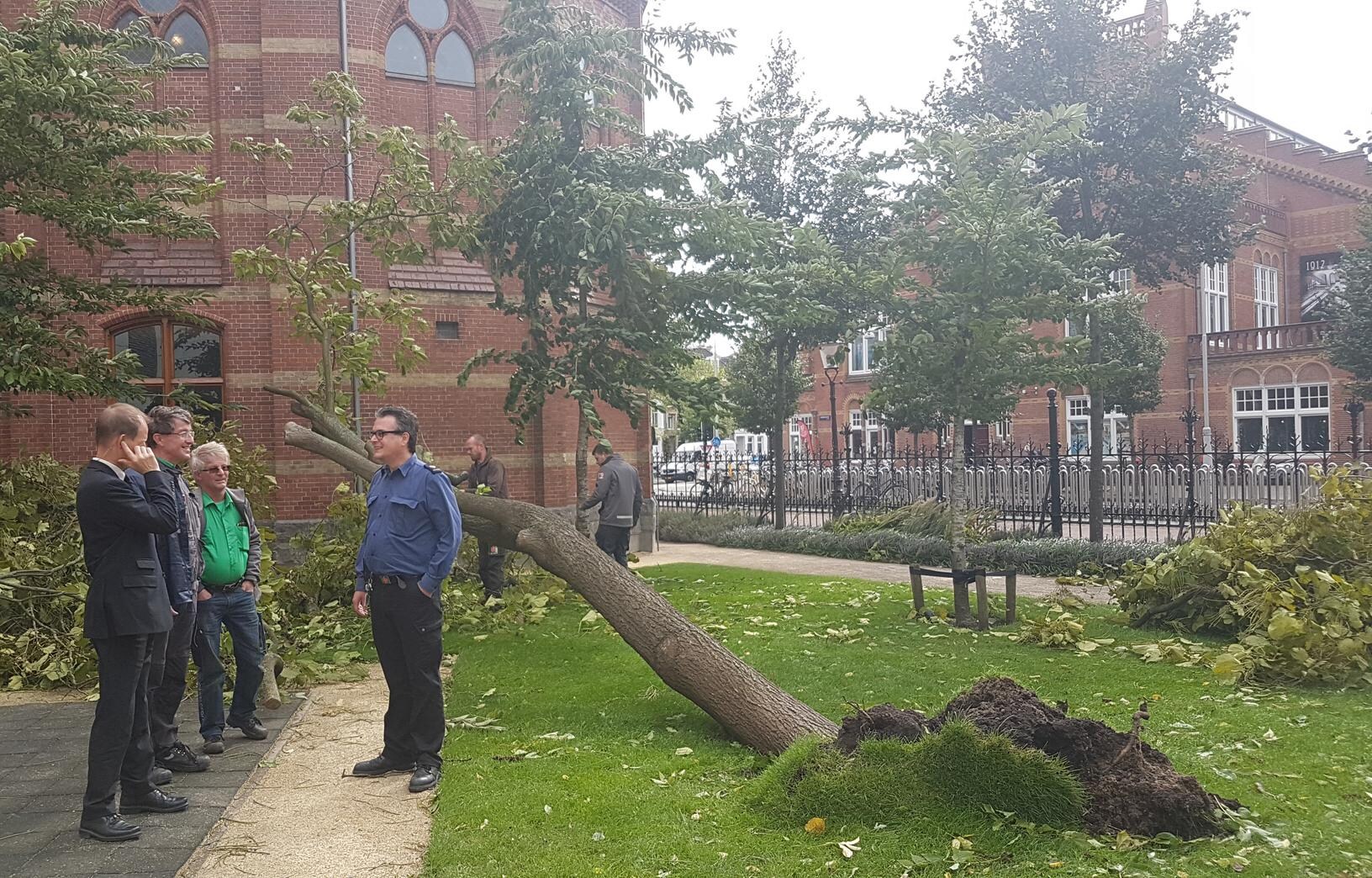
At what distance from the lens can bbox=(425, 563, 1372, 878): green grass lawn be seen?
4.07 m

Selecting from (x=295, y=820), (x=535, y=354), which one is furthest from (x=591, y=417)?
(x=295, y=820)

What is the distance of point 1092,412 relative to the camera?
15.3 metres

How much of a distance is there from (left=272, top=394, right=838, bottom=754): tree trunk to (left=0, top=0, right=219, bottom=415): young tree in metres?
4.33

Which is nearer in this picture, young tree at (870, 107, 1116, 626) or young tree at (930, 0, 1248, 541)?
young tree at (870, 107, 1116, 626)

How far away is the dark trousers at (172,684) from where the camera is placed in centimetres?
545

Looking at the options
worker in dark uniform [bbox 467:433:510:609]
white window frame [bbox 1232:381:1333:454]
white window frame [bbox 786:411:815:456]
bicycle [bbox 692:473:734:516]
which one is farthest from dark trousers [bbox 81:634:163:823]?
white window frame [bbox 786:411:815:456]

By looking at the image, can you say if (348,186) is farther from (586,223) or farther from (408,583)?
(408,583)

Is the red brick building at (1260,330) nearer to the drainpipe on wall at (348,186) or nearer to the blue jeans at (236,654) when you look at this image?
the drainpipe on wall at (348,186)

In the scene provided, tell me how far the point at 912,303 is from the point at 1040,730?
19.3 ft

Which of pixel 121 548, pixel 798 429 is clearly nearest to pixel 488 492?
pixel 121 548

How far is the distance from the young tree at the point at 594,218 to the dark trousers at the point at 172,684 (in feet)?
18.5

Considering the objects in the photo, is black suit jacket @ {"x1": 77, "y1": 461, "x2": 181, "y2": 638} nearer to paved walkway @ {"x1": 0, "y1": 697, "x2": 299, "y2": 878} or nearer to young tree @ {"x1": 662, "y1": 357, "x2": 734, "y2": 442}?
paved walkway @ {"x1": 0, "y1": 697, "x2": 299, "y2": 878}

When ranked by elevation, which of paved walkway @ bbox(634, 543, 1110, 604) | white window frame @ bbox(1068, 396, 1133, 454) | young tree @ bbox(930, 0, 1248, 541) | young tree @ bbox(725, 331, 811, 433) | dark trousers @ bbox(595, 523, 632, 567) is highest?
young tree @ bbox(930, 0, 1248, 541)

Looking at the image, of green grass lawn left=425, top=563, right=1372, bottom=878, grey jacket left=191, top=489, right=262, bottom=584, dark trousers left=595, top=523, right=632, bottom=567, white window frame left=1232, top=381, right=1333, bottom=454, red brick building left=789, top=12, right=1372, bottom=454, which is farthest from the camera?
red brick building left=789, top=12, right=1372, bottom=454
